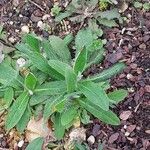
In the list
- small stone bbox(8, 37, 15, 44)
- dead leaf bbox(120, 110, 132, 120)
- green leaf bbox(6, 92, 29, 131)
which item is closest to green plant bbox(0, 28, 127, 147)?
green leaf bbox(6, 92, 29, 131)

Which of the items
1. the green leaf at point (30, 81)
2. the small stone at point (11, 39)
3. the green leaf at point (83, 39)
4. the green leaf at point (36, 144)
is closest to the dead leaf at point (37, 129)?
the green leaf at point (36, 144)

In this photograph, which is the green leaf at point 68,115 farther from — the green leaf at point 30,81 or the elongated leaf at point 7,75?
the elongated leaf at point 7,75

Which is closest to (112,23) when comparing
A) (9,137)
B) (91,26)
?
(91,26)

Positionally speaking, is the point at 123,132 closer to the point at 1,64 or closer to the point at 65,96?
the point at 65,96

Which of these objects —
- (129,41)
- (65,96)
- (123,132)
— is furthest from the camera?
(129,41)

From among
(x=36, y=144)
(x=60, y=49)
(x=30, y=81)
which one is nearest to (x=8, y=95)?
(x=30, y=81)

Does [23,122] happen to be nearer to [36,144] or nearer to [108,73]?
[36,144]
